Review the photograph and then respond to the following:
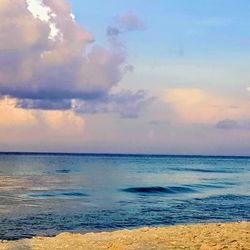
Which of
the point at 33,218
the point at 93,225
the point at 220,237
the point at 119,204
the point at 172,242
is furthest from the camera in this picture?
the point at 119,204

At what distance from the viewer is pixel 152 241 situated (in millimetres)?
13930

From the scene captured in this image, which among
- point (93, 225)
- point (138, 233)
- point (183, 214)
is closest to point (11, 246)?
point (138, 233)

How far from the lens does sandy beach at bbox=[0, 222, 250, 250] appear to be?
1306cm

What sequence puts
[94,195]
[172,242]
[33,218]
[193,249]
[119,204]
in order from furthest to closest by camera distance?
[94,195]
[119,204]
[33,218]
[172,242]
[193,249]

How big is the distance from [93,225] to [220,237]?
919cm

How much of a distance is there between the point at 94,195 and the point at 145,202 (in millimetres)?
5743

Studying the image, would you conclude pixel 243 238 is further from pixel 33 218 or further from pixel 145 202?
pixel 145 202

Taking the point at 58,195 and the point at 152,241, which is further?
the point at 58,195

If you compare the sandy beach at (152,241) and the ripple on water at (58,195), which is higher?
the sandy beach at (152,241)

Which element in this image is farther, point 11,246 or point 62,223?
point 62,223

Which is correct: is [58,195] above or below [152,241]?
below

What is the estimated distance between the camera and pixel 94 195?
1508 inches

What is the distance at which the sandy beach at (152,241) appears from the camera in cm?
1306

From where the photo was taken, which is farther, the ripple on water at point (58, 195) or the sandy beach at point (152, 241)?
the ripple on water at point (58, 195)
